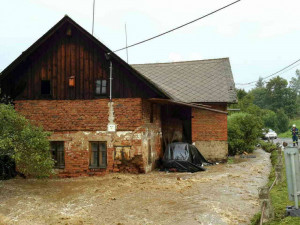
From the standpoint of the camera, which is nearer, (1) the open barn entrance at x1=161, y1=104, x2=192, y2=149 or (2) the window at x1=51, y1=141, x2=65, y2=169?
(2) the window at x1=51, y1=141, x2=65, y2=169

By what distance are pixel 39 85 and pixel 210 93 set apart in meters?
9.95

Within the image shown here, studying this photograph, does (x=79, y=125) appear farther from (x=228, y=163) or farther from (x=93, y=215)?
(x=228, y=163)

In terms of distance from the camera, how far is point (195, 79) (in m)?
20.5

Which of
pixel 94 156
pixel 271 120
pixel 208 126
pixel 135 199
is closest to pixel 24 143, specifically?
pixel 94 156

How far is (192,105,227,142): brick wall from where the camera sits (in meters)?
17.8

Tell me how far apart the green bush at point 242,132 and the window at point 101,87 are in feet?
38.3

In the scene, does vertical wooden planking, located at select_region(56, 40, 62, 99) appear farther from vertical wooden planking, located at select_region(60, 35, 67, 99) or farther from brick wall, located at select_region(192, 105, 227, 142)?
brick wall, located at select_region(192, 105, 227, 142)

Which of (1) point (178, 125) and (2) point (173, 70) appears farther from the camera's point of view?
(2) point (173, 70)

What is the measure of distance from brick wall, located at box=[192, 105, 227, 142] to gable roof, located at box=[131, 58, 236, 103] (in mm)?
906

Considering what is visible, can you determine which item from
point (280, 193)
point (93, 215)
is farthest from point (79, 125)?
point (280, 193)

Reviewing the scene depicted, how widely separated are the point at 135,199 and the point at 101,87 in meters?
5.74

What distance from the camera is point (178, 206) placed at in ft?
28.1

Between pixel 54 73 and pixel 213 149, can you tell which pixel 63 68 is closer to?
pixel 54 73

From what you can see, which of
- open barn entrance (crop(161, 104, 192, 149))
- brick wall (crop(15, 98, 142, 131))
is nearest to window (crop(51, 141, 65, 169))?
brick wall (crop(15, 98, 142, 131))
